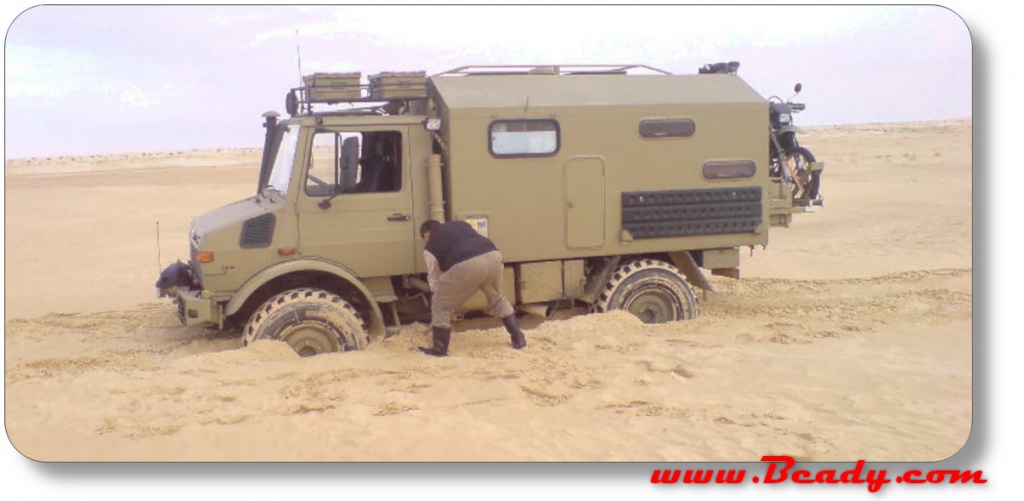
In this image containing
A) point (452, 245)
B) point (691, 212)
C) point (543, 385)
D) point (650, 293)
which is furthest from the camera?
point (650, 293)

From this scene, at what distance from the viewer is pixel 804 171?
1036cm

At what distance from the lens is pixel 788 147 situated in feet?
33.8

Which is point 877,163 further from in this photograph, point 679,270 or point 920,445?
point 920,445

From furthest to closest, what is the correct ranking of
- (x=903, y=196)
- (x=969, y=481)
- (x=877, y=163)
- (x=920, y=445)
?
(x=877, y=163) → (x=903, y=196) → (x=920, y=445) → (x=969, y=481)

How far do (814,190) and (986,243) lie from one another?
401cm

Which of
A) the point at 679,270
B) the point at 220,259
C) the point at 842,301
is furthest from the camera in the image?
the point at 842,301

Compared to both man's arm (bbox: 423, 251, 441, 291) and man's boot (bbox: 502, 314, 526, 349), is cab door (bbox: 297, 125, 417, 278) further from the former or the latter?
man's boot (bbox: 502, 314, 526, 349)

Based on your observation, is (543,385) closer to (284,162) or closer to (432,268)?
(432,268)

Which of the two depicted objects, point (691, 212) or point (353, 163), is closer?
point (353, 163)

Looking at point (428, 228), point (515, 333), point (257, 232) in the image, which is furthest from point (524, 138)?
point (257, 232)

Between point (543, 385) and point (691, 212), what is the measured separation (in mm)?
3180

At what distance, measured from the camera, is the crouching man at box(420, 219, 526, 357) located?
835 centimetres

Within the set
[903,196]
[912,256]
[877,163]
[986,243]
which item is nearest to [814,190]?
[986,243]

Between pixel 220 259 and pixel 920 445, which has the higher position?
pixel 220 259
